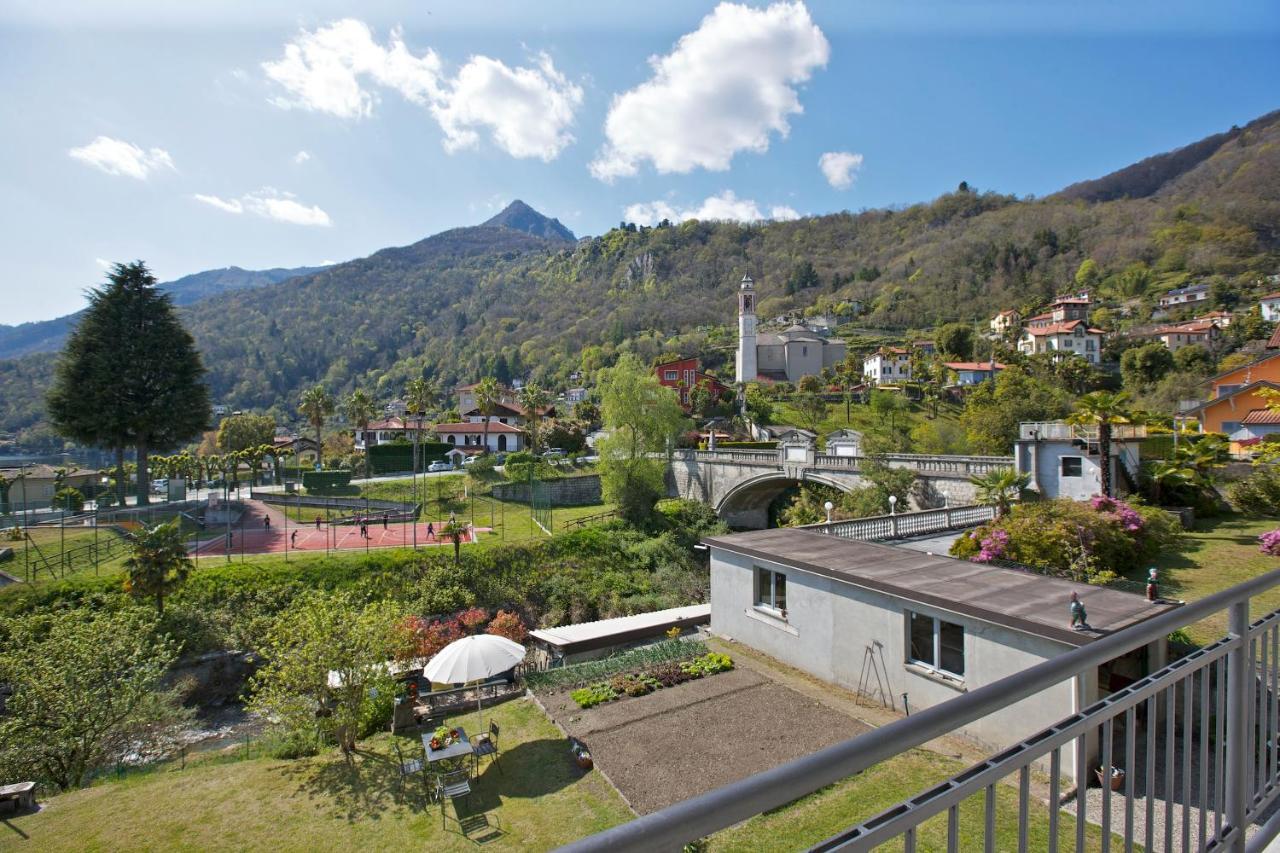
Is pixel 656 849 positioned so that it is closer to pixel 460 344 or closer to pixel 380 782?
pixel 380 782

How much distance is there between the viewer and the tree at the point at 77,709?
589 inches

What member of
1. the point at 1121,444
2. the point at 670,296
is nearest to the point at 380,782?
the point at 1121,444

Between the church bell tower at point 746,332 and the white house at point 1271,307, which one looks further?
the church bell tower at point 746,332

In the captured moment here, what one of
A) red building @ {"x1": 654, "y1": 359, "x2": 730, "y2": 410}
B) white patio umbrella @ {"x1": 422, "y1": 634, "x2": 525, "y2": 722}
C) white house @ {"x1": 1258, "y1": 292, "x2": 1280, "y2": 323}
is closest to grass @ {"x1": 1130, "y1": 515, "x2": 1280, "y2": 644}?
white patio umbrella @ {"x1": 422, "y1": 634, "x2": 525, "y2": 722}

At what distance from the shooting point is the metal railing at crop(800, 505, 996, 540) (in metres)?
21.6

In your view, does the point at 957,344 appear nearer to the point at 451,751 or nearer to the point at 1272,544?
the point at 1272,544

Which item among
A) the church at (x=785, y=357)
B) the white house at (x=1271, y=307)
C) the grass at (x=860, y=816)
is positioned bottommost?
the grass at (x=860, y=816)

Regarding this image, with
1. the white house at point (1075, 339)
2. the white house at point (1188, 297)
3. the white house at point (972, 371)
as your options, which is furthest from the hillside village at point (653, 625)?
the white house at point (1188, 297)

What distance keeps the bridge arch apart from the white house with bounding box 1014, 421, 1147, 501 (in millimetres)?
10250

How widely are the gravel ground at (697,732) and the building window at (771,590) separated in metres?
2.04

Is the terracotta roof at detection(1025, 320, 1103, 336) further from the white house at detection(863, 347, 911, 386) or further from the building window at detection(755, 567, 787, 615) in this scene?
the building window at detection(755, 567, 787, 615)

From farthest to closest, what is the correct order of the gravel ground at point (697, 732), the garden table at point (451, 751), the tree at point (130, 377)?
Result: the tree at point (130, 377)
the garden table at point (451, 751)
the gravel ground at point (697, 732)

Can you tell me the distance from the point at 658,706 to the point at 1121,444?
2149 cm

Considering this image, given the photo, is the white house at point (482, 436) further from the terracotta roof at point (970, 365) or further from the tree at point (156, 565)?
the terracotta roof at point (970, 365)
